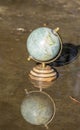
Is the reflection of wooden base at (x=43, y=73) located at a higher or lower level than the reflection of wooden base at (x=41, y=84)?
higher

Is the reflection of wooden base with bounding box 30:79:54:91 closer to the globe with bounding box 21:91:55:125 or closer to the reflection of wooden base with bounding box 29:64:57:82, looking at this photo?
the reflection of wooden base with bounding box 29:64:57:82

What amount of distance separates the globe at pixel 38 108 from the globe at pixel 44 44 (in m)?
0.97

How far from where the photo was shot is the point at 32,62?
12086mm

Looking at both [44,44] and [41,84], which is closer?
[44,44]

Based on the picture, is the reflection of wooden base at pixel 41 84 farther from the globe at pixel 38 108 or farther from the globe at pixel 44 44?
the globe at pixel 44 44

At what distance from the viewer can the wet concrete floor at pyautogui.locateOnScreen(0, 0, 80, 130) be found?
9192mm

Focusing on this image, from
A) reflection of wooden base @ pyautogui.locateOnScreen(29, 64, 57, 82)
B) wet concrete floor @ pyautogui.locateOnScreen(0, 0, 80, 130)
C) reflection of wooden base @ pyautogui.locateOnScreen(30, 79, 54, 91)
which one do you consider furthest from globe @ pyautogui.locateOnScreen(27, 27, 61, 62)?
wet concrete floor @ pyautogui.locateOnScreen(0, 0, 80, 130)

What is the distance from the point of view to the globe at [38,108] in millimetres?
8930

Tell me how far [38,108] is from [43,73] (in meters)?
1.79

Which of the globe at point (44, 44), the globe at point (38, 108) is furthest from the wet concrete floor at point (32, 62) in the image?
the globe at point (44, 44)

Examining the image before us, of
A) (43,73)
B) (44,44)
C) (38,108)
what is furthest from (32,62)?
(38,108)

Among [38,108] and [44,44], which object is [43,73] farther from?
[38,108]

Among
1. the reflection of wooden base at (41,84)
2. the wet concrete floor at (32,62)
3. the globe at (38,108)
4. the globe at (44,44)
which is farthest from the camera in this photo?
the reflection of wooden base at (41,84)

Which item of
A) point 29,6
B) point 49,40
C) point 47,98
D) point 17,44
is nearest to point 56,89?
point 47,98
